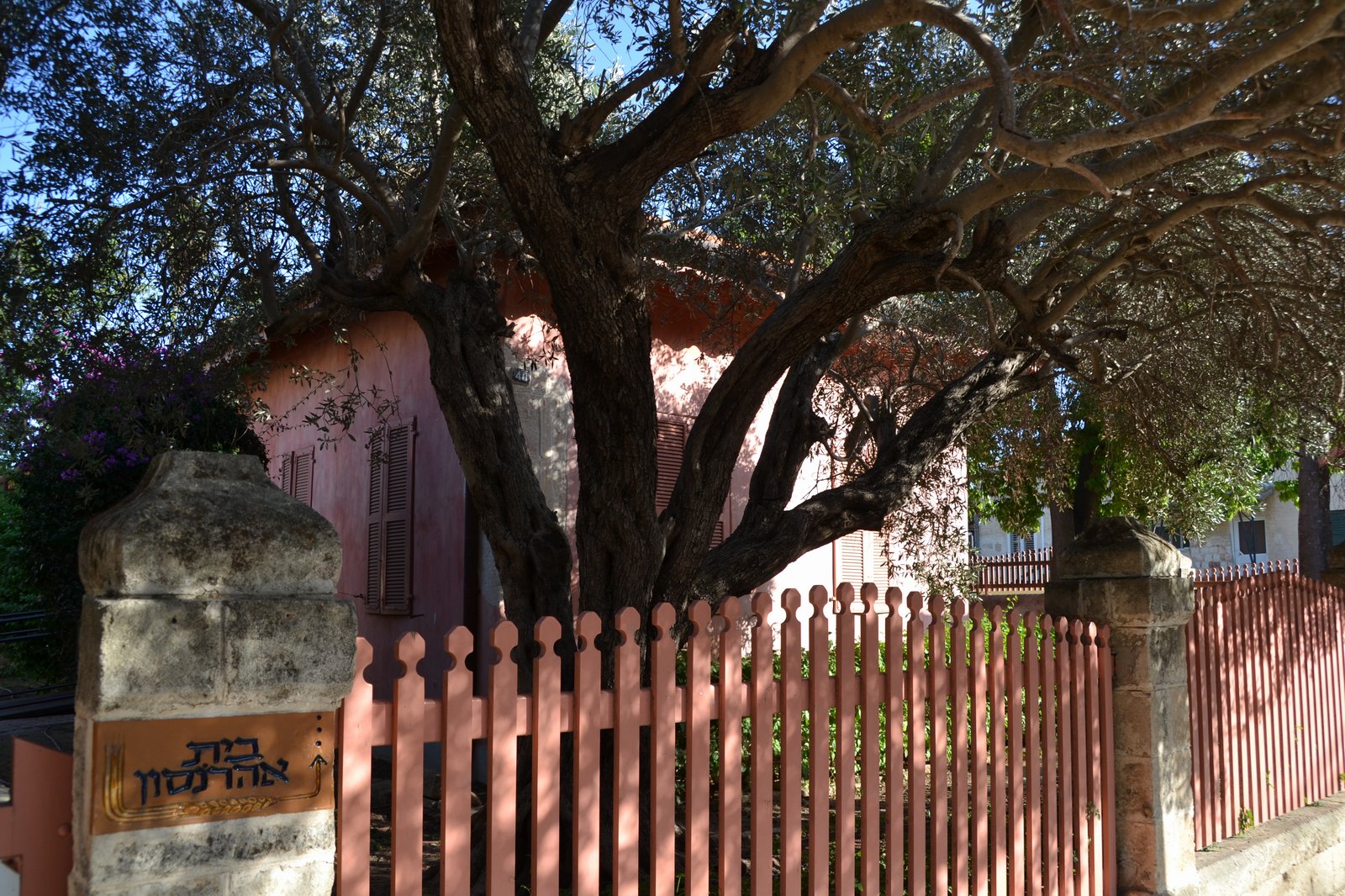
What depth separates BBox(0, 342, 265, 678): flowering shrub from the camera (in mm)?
5891

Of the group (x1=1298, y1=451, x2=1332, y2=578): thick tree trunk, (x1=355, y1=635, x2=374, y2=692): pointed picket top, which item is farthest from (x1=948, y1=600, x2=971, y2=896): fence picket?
→ (x1=1298, y1=451, x2=1332, y2=578): thick tree trunk

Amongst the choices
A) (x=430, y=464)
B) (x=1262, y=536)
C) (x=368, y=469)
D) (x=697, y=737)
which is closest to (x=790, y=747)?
(x=697, y=737)

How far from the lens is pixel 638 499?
5.27m

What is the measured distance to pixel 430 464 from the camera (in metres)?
9.79

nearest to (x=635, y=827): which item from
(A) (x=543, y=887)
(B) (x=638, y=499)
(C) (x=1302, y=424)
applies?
(A) (x=543, y=887)

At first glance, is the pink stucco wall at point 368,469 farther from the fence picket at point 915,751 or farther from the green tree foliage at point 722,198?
the fence picket at point 915,751

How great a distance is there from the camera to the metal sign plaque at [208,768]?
2.47m

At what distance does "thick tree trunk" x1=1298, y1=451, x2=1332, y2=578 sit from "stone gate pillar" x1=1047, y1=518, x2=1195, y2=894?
12722 millimetres

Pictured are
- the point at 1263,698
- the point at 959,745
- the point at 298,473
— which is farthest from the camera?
the point at 298,473

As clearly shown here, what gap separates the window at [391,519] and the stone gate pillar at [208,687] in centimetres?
703

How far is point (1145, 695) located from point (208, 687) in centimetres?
457

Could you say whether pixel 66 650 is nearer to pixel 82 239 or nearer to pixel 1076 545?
pixel 82 239

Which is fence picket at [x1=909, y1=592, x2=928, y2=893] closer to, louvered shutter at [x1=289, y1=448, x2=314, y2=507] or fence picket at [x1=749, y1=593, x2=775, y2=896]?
fence picket at [x1=749, y1=593, x2=775, y2=896]

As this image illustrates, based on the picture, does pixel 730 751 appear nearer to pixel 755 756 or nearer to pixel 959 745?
pixel 755 756
